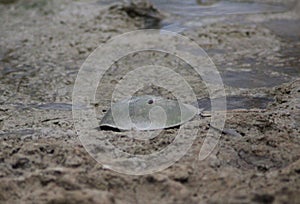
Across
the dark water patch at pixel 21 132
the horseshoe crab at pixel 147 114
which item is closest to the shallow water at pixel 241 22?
the horseshoe crab at pixel 147 114

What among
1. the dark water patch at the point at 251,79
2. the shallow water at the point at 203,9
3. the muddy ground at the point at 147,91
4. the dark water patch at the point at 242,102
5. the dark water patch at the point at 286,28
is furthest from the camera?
the shallow water at the point at 203,9

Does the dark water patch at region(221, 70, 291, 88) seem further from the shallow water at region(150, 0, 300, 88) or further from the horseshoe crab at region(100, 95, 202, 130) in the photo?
the horseshoe crab at region(100, 95, 202, 130)

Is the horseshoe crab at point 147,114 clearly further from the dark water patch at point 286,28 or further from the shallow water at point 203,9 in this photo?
the shallow water at point 203,9

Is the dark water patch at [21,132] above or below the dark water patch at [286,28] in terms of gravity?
below

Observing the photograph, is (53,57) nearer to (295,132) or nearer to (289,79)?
(289,79)

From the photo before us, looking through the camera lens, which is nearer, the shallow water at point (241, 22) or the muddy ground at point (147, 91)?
the muddy ground at point (147, 91)

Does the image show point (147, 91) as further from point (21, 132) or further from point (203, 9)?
point (203, 9)

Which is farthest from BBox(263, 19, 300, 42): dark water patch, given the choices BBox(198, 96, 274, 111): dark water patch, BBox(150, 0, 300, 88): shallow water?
BBox(198, 96, 274, 111): dark water patch
